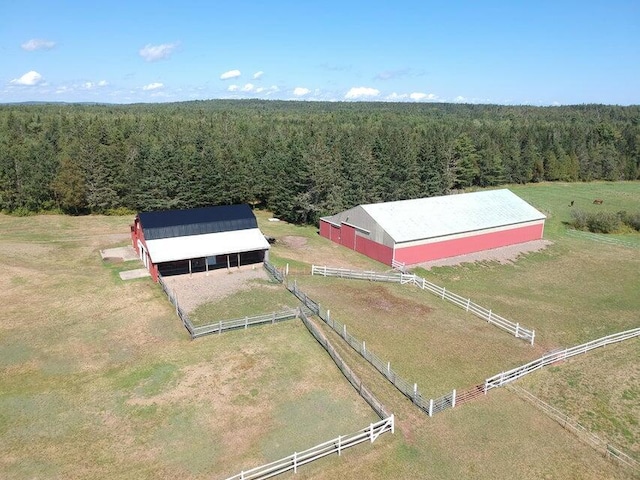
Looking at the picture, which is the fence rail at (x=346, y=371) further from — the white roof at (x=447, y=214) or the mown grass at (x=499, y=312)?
the white roof at (x=447, y=214)

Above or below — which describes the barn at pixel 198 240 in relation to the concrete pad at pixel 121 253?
above

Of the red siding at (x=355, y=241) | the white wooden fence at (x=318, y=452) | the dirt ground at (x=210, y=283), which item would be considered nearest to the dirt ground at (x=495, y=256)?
the red siding at (x=355, y=241)

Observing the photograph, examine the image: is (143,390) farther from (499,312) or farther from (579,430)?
(499,312)

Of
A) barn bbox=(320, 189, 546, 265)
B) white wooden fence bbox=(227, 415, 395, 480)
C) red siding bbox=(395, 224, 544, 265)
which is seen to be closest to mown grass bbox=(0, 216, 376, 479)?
white wooden fence bbox=(227, 415, 395, 480)

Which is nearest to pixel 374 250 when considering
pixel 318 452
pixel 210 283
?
pixel 210 283

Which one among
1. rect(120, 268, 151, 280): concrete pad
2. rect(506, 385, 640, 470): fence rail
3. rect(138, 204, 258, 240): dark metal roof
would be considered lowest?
rect(506, 385, 640, 470): fence rail

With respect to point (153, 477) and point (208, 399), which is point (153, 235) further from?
point (153, 477)

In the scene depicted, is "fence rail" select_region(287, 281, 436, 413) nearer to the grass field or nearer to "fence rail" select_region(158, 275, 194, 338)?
the grass field

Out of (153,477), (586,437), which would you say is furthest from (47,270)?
(586,437)
